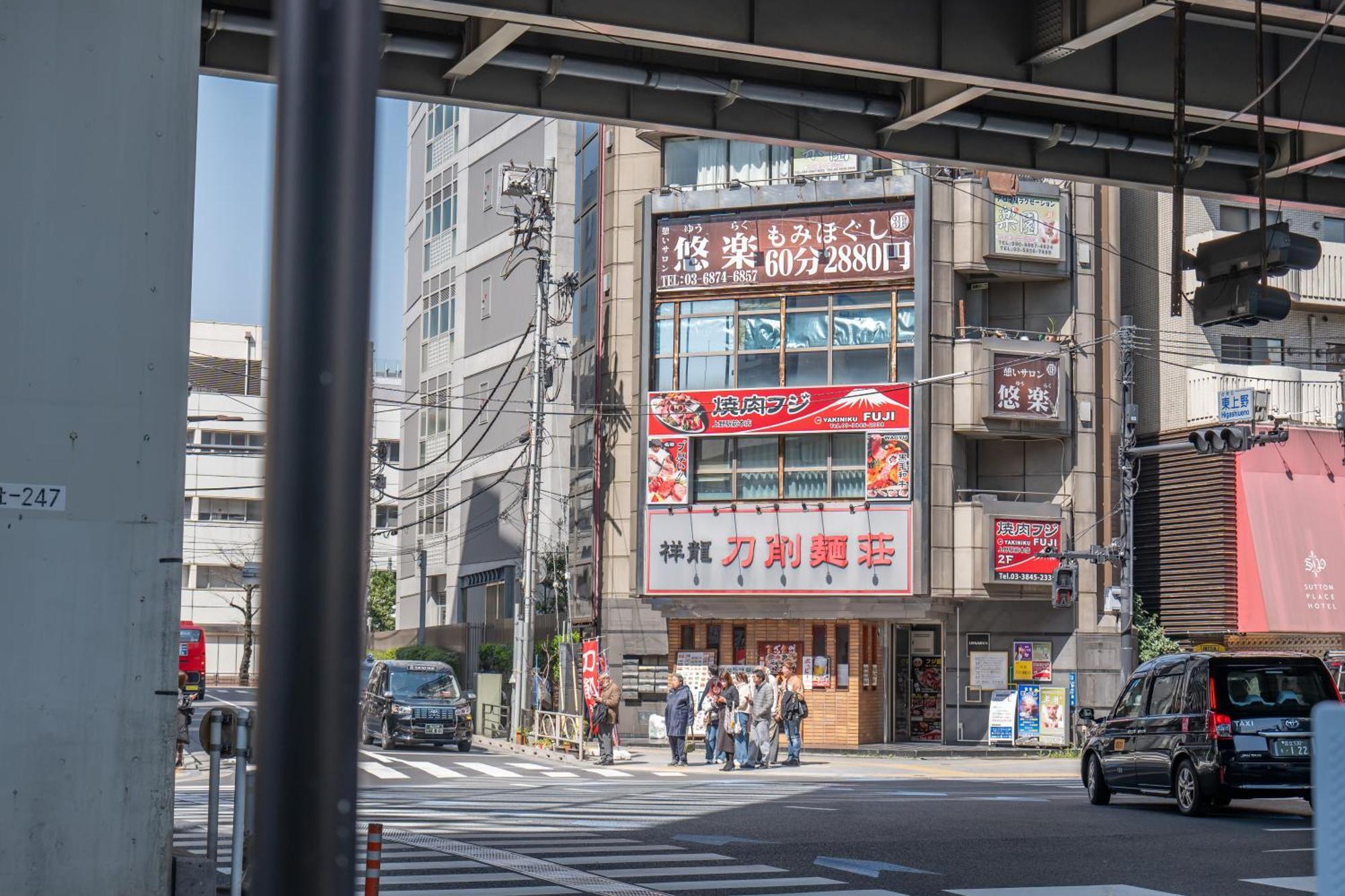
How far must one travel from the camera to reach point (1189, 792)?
18.7 meters

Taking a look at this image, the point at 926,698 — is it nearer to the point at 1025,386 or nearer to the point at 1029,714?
the point at 1029,714

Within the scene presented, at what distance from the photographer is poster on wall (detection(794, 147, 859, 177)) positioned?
37.3 metres

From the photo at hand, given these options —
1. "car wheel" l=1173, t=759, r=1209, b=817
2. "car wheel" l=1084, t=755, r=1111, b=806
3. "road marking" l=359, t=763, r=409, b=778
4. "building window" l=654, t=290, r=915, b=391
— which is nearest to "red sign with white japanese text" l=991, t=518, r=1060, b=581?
"building window" l=654, t=290, r=915, b=391

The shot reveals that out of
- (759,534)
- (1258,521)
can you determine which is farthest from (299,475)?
(1258,521)

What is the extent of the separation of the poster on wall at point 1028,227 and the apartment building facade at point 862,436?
48 mm

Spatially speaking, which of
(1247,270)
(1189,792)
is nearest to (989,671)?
(1189,792)

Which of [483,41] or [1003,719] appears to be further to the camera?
[1003,719]

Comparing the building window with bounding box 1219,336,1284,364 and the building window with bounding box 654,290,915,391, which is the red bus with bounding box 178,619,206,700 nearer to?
the building window with bounding box 654,290,915,391

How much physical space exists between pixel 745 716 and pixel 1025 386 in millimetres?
11535

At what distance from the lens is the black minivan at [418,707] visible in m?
34.5

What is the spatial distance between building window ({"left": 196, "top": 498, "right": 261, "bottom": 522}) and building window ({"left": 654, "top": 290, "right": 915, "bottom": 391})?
52115 millimetres

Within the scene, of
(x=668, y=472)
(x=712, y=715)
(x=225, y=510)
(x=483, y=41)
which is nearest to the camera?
(x=483, y=41)

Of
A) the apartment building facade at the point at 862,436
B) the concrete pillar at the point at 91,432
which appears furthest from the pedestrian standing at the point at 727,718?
the concrete pillar at the point at 91,432

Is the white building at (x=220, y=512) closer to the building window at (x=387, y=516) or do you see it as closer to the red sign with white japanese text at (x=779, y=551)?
the building window at (x=387, y=516)
